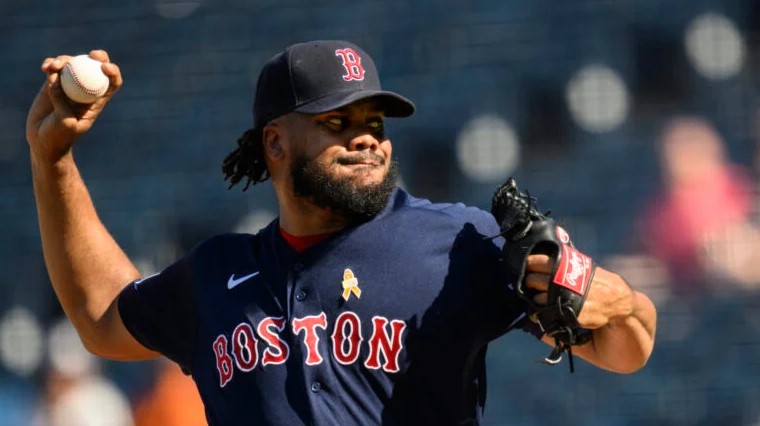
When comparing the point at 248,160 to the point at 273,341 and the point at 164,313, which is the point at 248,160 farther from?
the point at 273,341

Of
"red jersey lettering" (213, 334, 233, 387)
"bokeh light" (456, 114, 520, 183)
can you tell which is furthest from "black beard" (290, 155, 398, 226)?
"bokeh light" (456, 114, 520, 183)

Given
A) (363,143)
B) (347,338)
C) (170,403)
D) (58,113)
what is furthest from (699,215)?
(58,113)

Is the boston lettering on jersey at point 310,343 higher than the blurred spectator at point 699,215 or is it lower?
higher

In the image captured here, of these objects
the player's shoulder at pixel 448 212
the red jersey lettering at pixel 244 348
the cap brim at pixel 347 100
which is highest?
the cap brim at pixel 347 100

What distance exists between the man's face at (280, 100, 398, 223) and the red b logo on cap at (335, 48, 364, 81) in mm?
58

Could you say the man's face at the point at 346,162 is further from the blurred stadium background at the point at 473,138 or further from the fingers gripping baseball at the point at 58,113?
the blurred stadium background at the point at 473,138

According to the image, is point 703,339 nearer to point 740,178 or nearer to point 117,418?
point 740,178

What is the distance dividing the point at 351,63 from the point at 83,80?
0.56m

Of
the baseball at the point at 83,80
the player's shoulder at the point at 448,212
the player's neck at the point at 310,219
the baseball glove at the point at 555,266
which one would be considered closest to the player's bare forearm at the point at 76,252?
the baseball at the point at 83,80

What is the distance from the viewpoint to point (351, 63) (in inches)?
113

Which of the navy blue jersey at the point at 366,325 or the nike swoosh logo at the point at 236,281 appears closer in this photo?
the navy blue jersey at the point at 366,325

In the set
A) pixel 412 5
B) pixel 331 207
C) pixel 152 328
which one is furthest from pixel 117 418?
pixel 331 207

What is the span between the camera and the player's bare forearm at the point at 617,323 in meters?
2.57

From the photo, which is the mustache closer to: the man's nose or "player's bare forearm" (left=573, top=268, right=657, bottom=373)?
the man's nose
